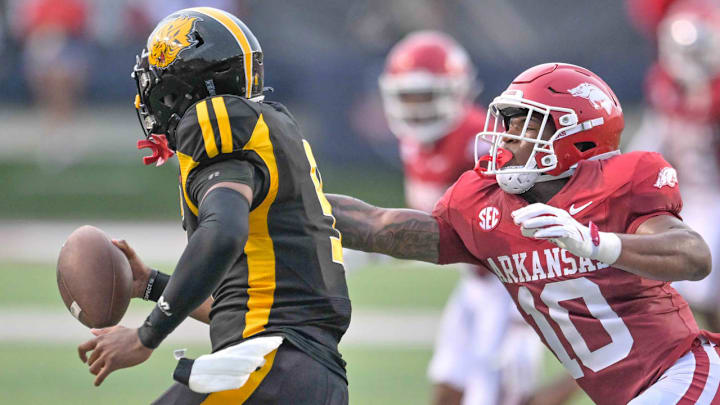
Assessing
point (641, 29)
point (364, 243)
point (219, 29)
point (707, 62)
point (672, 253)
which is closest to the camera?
point (672, 253)

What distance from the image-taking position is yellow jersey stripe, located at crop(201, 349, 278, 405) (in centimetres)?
312

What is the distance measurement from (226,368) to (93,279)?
49cm

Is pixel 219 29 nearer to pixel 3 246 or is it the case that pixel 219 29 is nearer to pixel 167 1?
pixel 3 246

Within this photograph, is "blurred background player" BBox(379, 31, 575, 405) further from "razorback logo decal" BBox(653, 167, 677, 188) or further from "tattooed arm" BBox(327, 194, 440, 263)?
"razorback logo decal" BBox(653, 167, 677, 188)

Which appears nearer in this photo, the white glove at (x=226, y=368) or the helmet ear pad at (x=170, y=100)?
the white glove at (x=226, y=368)

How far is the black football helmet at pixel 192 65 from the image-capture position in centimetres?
328

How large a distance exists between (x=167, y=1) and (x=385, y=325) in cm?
663

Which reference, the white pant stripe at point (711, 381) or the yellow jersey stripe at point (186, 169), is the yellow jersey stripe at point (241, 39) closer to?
the yellow jersey stripe at point (186, 169)

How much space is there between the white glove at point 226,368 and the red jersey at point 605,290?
852 mm

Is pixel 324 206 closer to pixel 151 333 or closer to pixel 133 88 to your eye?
pixel 151 333

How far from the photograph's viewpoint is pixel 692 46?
7125 mm

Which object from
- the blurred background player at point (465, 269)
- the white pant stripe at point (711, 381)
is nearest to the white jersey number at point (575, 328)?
the white pant stripe at point (711, 381)

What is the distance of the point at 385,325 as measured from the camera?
758 centimetres

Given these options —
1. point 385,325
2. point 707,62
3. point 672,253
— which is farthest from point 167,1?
point 672,253
